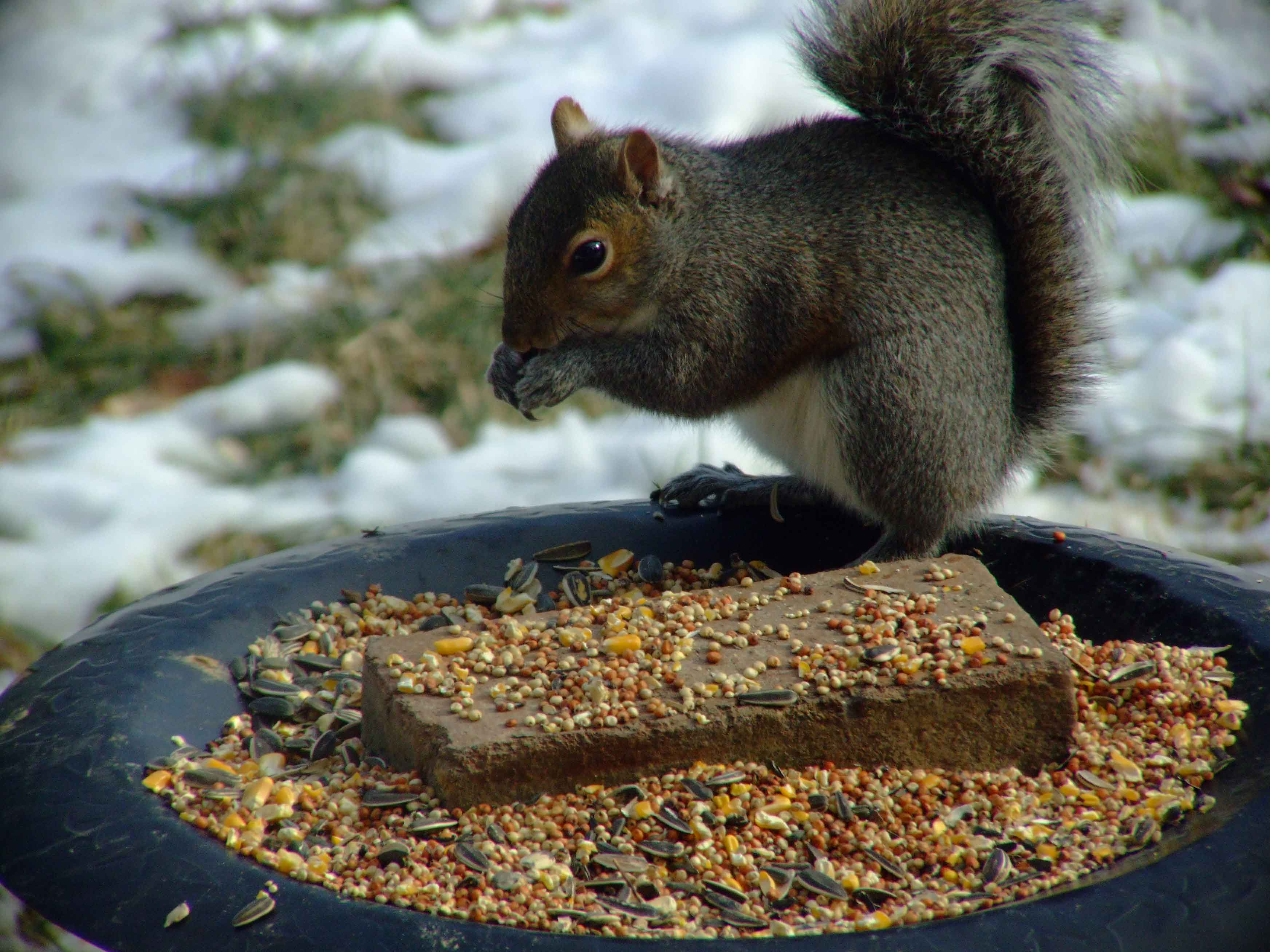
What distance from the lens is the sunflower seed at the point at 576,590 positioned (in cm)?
116

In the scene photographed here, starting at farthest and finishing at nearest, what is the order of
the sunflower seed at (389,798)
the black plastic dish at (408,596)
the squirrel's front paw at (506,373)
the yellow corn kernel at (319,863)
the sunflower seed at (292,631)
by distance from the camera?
the squirrel's front paw at (506,373)
the sunflower seed at (292,631)
the sunflower seed at (389,798)
the yellow corn kernel at (319,863)
the black plastic dish at (408,596)

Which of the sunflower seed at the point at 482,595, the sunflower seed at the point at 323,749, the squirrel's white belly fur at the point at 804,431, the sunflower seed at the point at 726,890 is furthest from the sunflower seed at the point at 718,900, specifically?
the squirrel's white belly fur at the point at 804,431

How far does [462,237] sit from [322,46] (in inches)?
28.0

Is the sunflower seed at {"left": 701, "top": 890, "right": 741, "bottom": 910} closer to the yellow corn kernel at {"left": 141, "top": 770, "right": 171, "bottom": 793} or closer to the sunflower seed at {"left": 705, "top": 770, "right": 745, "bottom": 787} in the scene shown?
the sunflower seed at {"left": 705, "top": 770, "right": 745, "bottom": 787}

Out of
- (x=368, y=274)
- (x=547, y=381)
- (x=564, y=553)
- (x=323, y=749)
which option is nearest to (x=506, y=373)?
(x=547, y=381)

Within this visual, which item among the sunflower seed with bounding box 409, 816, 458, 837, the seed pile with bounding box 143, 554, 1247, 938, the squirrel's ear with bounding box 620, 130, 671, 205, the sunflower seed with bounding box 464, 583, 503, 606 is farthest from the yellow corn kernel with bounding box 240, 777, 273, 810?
the squirrel's ear with bounding box 620, 130, 671, 205

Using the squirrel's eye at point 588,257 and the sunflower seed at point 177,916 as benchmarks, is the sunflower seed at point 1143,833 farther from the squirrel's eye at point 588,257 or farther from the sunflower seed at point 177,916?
the squirrel's eye at point 588,257

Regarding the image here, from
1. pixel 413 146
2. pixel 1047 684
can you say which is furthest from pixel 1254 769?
pixel 413 146

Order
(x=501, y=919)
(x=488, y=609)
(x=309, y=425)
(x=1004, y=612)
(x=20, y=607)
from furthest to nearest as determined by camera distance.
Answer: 1. (x=309, y=425)
2. (x=20, y=607)
3. (x=488, y=609)
4. (x=1004, y=612)
5. (x=501, y=919)

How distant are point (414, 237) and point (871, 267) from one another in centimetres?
157

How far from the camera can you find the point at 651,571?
1.20m

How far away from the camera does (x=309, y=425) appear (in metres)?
2.17

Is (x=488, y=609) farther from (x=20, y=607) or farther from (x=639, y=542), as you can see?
(x=20, y=607)

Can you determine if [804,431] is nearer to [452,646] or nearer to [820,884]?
[452,646]
